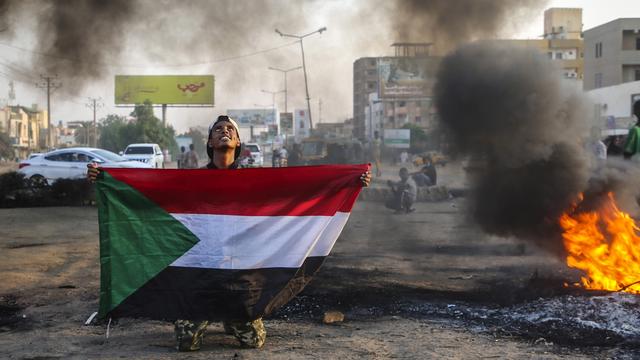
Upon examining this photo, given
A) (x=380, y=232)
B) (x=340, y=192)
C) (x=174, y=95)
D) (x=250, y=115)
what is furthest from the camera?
(x=250, y=115)

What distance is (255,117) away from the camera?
9156 centimetres

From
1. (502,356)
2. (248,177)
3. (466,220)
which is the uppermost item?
(248,177)

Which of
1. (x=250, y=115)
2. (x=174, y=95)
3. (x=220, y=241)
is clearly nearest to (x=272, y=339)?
(x=220, y=241)

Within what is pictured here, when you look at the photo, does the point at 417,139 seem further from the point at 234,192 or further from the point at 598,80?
the point at 234,192

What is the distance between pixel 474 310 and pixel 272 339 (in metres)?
1.93

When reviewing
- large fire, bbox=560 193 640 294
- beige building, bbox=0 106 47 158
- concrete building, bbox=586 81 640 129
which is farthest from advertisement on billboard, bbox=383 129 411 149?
large fire, bbox=560 193 640 294

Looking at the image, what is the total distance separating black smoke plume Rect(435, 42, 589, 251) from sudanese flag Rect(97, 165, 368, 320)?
3.10 m

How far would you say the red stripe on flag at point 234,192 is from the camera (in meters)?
4.95

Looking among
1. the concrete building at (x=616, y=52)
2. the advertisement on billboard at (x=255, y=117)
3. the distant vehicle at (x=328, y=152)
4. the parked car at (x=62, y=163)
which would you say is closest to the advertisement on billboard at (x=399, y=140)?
the concrete building at (x=616, y=52)

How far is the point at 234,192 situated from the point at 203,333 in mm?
1061

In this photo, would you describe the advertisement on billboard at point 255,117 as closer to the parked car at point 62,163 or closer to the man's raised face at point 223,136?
the parked car at point 62,163

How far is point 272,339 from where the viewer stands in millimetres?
5199

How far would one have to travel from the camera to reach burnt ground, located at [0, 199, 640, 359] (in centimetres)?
489

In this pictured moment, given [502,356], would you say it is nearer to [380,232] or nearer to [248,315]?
[248,315]
